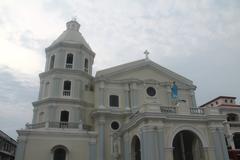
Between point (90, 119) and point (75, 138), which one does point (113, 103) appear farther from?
point (75, 138)

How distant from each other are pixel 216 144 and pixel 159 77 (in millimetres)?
11832

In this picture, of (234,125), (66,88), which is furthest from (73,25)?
(234,125)

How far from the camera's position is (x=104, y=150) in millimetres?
23141

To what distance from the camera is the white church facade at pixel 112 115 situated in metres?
18.3

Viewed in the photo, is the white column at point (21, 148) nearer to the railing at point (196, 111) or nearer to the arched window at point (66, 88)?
the arched window at point (66, 88)

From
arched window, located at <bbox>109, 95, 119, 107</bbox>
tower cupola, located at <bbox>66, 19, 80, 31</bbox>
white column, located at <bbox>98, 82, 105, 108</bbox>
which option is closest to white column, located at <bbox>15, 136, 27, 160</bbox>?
white column, located at <bbox>98, 82, 105, 108</bbox>

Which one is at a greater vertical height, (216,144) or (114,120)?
(114,120)

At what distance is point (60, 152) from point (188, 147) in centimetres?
1150

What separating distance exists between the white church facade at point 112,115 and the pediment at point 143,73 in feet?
0.38

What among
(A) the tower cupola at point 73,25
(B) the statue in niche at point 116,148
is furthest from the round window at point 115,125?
(A) the tower cupola at point 73,25

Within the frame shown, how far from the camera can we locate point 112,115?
24.9 metres

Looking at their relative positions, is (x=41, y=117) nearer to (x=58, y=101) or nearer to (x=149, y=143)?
(x=58, y=101)

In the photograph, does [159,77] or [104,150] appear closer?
[104,150]

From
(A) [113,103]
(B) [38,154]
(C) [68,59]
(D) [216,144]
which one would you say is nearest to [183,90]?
(A) [113,103]
